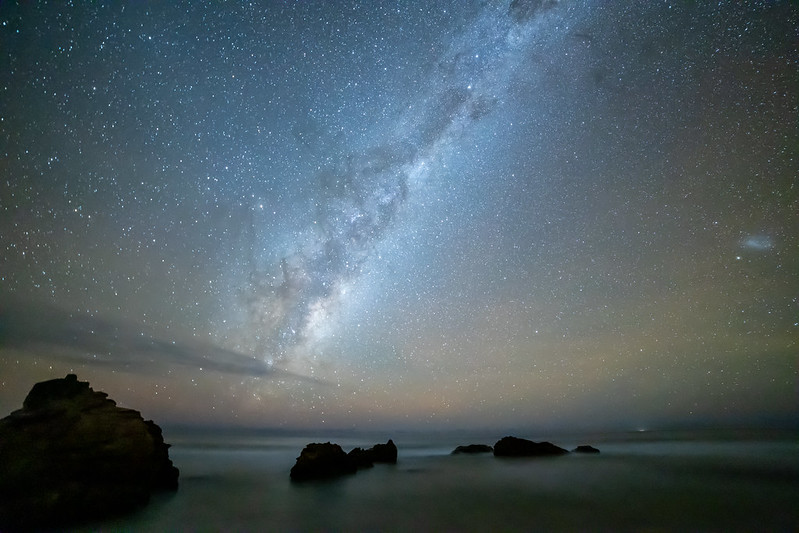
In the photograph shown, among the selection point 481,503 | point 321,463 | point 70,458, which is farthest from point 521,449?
point 70,458

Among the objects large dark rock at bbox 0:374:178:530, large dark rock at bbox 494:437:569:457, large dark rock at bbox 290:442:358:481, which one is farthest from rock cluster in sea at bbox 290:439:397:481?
large dark rock at bbox 494:437:569:457

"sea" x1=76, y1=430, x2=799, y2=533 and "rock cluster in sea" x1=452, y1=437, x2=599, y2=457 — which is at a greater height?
"sea" x1=76, y1=430, x2=799, y2=533

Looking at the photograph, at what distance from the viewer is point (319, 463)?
21188 mm

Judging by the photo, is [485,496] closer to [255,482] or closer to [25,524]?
[255,482]

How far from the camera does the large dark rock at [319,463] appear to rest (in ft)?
69.2

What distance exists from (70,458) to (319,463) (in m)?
13.0

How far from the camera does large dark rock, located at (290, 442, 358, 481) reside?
21.1m

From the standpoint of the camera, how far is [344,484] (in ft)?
61.7

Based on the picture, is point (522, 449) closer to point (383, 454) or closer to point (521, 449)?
point (521, 449)

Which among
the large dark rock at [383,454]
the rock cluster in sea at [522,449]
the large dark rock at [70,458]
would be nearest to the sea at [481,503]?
the large dark rock at [70,458]

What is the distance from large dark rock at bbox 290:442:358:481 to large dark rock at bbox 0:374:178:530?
9.18 meters

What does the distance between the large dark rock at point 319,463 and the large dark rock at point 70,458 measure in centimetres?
918

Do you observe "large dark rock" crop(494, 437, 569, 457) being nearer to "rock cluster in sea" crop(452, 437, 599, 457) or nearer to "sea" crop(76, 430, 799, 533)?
"rock cluster in sea" crop(452, 437, 599, 457)

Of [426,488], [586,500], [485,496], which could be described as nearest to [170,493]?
[426,488]
